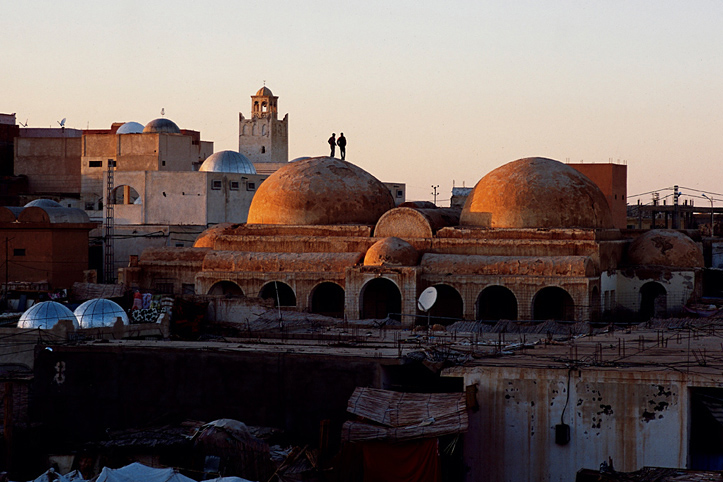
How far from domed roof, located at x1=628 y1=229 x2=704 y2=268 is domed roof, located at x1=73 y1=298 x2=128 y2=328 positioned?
46.4 ft

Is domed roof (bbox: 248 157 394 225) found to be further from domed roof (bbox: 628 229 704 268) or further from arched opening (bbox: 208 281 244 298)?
domed roof (bbox: 628 229 704 268)

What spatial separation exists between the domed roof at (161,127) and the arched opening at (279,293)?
2158cm

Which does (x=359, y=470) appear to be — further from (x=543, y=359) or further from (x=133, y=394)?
(x=133, y=394)

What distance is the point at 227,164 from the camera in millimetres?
45125

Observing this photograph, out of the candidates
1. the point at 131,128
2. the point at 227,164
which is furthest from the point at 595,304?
the point at 131,128

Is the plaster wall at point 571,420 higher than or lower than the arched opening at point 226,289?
lower

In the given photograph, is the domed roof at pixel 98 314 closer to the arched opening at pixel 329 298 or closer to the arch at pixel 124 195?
the arched opening at pixel 329 298

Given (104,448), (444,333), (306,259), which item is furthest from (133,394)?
(306,259)

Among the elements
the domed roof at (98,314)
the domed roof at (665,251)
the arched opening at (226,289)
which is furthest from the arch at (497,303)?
the domed roof at (98,314)

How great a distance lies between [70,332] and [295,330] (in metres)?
4.87

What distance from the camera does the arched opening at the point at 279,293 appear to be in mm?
28733

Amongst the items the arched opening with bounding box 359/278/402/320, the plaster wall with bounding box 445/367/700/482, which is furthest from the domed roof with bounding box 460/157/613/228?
the plaster wall with bounding box 445/367/700/482

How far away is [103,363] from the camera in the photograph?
20000mm

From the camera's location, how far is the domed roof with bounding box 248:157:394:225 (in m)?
30.7
